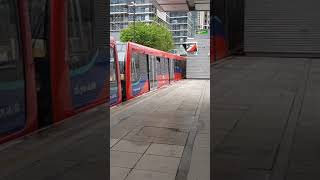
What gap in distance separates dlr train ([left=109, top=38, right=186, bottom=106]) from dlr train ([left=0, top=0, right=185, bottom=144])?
294 cm

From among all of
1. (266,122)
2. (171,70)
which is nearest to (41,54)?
(266,122)

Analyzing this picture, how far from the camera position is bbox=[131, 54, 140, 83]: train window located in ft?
60.9

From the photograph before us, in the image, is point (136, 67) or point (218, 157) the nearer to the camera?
point (218, 157)

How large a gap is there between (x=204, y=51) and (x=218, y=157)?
37.4m

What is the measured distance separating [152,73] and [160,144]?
15346 millimetres

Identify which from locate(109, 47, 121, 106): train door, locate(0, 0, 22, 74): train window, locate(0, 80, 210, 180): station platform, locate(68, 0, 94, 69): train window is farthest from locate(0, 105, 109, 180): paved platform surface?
locate(109, 47, 121, 106): train door

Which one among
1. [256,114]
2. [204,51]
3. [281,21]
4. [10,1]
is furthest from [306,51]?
[204,51]

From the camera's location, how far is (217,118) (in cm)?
962

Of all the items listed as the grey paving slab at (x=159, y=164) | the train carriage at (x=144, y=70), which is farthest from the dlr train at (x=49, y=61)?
the train carriage at (x=144, y=70)

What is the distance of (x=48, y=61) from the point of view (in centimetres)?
872

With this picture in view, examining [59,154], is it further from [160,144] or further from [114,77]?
[114,77]

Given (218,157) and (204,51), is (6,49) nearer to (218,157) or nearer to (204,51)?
(218,157)

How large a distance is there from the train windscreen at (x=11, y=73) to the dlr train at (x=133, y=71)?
6.77m

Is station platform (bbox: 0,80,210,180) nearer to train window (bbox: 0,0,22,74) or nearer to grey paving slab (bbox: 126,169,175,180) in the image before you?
grey paving slab (bbox: 126,169,175,180)
